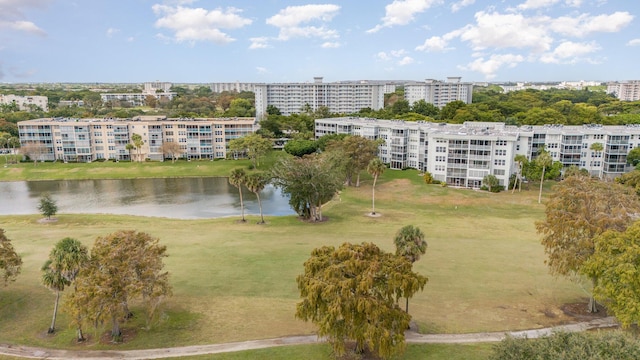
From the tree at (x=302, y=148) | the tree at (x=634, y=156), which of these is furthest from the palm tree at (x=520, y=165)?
the tree at (x=302, y=148)

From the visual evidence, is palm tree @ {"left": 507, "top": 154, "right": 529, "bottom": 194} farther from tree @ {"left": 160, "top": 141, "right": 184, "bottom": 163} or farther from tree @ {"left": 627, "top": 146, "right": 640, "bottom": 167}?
tree @ {"left": 160, "top": 141, "right": 184, "bottom": 163}

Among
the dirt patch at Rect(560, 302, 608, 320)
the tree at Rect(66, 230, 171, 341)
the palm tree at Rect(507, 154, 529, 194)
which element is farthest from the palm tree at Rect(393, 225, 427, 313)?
the palm tree at Rect(507, 154, 529, 194)

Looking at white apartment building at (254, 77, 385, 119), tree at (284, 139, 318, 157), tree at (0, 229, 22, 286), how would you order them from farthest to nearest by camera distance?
white apartment building at (254, 77, 385, 119), tree at (284, 139, 318, 157), tree at (0, 229, 22, 286)

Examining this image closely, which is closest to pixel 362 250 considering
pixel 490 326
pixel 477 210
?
pixel 490 326

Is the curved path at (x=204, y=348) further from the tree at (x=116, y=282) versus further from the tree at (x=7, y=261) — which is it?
the tree at (x=7, y=261)

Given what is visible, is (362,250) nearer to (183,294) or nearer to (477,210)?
(183,294)
